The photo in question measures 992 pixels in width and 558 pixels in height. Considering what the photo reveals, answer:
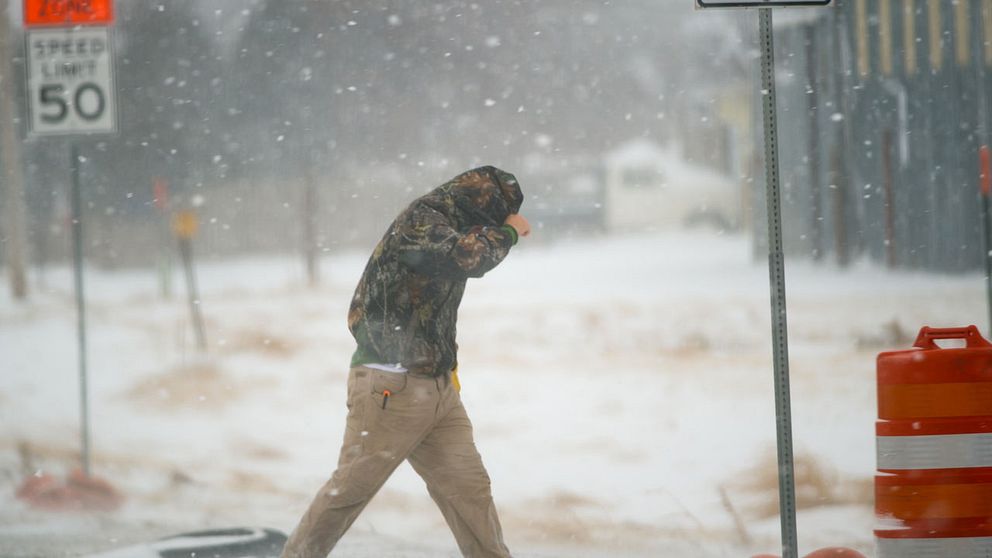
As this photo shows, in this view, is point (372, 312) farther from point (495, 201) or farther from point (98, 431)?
point (98, 431)

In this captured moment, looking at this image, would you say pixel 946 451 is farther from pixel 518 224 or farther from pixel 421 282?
pixel 421 282

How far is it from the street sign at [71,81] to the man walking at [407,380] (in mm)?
4086

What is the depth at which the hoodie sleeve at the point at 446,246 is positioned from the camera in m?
4.09

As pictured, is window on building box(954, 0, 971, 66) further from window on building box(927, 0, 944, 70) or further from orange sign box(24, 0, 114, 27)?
orange sign box(24, 0, 114, 27)

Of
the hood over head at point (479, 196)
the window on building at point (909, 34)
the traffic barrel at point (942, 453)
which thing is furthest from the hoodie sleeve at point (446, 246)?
the window on building at point (909, 34)

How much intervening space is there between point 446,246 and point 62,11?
17.1ft

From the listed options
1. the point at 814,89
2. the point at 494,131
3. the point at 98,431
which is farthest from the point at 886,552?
the point at 494,131

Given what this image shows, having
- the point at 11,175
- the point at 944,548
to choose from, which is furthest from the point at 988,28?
the point at 11,175

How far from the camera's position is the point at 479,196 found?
442 centimetres

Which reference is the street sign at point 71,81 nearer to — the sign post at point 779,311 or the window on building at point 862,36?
the sign post at point 779,311

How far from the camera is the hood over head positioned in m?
4.40

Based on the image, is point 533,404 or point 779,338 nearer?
point 779,338

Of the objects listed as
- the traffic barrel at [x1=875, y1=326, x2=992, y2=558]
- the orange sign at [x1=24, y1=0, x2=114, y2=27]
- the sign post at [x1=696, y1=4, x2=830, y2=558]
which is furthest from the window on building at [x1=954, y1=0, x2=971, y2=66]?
the sign post at [x1=696, y1=4, x2=830, y2=558]

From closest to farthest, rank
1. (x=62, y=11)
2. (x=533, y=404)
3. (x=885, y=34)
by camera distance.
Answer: (x=62, y=11), (x=533, y=404), (x=885, y=34)
